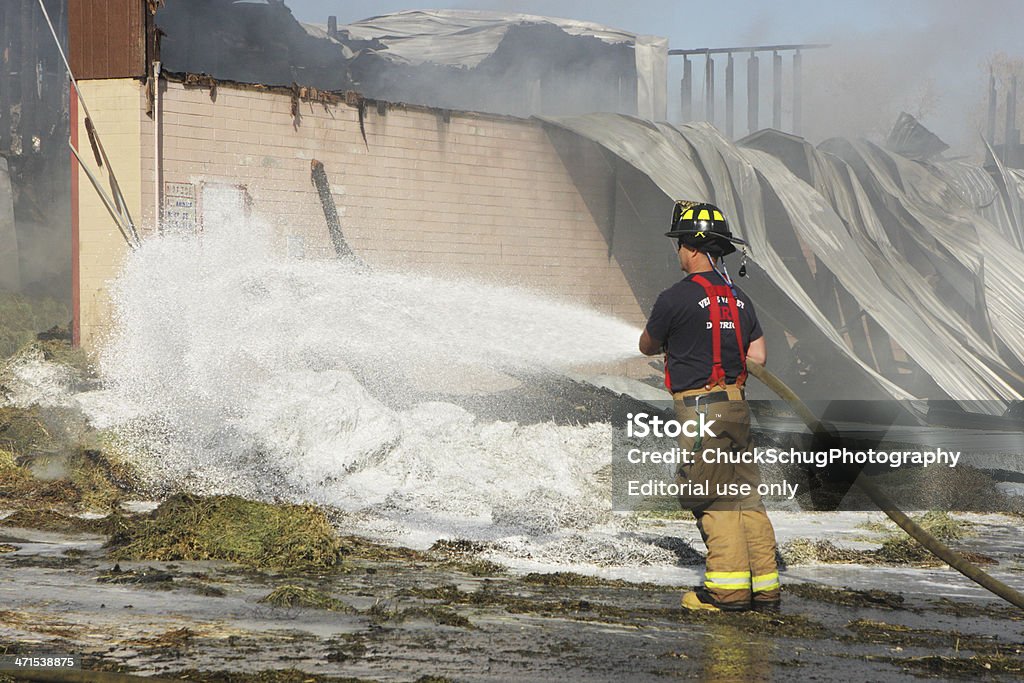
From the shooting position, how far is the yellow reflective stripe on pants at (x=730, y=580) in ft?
15.6

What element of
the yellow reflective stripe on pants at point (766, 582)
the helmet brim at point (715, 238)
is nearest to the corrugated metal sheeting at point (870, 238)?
the helmet brim at point (715, 238)

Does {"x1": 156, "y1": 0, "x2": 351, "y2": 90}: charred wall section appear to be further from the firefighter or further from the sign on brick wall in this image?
the firefighter

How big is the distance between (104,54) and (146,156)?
1.30m

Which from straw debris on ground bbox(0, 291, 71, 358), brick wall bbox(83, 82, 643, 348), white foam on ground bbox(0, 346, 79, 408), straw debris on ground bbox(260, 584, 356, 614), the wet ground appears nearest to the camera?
the wet ground

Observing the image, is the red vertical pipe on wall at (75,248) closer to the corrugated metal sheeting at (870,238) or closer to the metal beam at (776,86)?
the corrugated metal sheeting at (870,238)

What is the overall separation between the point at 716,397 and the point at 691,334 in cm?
33

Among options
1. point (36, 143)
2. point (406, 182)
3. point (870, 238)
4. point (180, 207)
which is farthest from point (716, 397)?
point (36, 143)

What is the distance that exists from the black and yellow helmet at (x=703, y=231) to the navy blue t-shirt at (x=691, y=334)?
0.19 metres

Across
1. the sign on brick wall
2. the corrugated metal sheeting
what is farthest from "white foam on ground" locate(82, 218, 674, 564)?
the corrugated metal sheeting

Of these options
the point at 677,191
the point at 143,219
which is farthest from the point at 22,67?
the point at 677,191

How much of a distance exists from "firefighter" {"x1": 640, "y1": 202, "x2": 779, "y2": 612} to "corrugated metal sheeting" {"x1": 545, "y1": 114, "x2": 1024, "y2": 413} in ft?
21.2

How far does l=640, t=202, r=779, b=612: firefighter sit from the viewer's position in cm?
486

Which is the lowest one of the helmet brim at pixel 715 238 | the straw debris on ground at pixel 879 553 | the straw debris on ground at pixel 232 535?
the straw debris on ground at pixel 879 553

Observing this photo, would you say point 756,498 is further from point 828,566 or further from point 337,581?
point 337,581
